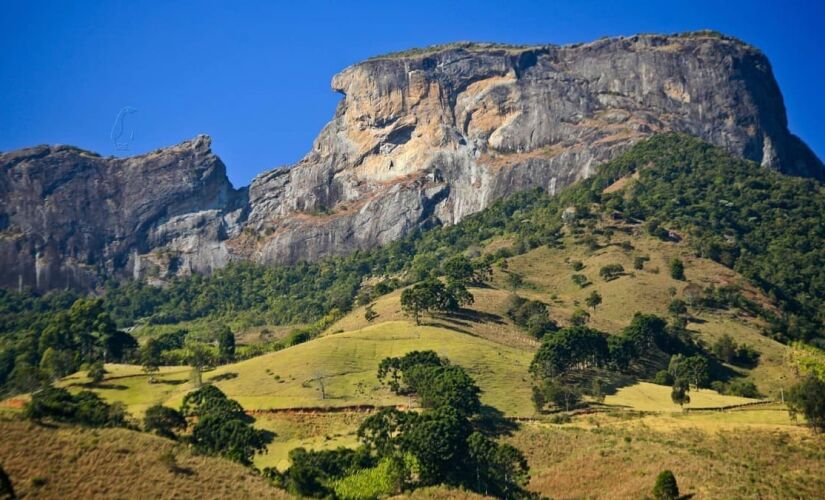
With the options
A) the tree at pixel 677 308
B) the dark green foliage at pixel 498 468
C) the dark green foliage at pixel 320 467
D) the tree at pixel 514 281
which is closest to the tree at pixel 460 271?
the tree at pixel 514 281

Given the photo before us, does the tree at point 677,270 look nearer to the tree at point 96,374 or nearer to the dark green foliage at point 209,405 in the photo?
the dark green foliage at point 209,405

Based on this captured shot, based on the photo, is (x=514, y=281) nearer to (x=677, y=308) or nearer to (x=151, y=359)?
(x=677, y=308)

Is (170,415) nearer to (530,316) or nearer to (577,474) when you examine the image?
(577,474)

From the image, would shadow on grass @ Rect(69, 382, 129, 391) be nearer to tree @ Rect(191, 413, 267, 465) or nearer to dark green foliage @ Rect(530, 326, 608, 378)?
tree @ Rect(191, 413, 267, 465)

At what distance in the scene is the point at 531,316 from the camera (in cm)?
12738

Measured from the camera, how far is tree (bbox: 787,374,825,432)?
74.1m

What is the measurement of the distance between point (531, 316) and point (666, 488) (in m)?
65.8

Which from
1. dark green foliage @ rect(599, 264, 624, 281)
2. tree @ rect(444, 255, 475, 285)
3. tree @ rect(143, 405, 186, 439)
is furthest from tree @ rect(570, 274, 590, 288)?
tree @ rect(143, 405, 186, 439)

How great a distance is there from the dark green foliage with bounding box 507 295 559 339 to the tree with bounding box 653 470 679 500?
184 feet

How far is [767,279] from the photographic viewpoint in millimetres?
149875

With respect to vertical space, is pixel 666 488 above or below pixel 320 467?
below

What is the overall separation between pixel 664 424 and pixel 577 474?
50.9 ft

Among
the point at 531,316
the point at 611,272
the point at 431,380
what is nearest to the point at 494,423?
the point at 431,380

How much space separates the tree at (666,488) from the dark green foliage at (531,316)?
56.2 meters
